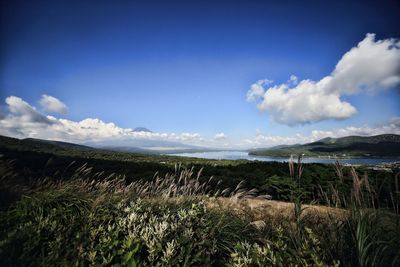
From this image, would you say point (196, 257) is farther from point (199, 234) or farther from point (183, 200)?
point (183, 200)

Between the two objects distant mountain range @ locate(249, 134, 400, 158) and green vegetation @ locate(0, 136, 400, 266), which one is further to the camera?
distant mountain range @ locate(249, 134, 400, 158)

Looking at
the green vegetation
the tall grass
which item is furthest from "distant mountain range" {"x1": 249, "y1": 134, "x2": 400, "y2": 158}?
the tall grass

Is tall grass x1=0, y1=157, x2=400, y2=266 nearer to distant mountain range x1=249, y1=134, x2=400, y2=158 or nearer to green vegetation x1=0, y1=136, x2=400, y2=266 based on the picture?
green vegetation x1=0, y1=136, x2=400, y2=266

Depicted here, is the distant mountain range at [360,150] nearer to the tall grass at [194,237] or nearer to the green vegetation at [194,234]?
the green vegetation at [194,234]

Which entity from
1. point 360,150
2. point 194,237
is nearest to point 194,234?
point 194,237

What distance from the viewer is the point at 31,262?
8.46 feet

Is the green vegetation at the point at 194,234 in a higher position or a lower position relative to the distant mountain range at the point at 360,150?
lower

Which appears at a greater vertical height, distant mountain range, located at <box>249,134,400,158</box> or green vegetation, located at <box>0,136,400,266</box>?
distant mountain range, located at <box>249,134,400,158</box>

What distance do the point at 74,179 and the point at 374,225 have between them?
21.5 ft

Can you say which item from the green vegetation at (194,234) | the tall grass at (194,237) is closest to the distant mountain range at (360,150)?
the green vegetation at (194,234)

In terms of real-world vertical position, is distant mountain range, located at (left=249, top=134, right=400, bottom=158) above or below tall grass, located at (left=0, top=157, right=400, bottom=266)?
above

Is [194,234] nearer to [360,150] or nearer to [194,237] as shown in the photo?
[194,237]

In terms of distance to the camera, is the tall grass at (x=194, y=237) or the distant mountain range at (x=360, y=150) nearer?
the tall grass at (x=194, y=237)

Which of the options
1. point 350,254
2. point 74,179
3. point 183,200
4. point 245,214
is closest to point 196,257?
point 350,254
